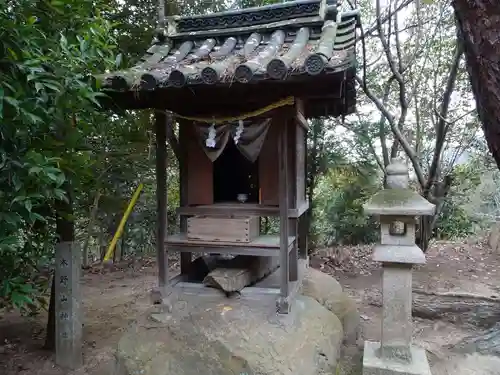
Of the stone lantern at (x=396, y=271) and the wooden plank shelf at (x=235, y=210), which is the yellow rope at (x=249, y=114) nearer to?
the wooden plank shelf at (x=235, y=210)

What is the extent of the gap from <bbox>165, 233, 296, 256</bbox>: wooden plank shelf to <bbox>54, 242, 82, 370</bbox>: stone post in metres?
1.22

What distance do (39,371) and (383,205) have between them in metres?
4.59

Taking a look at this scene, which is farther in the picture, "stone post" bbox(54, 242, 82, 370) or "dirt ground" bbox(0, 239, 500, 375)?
"dirt ground" bbox(0, 239, 500, 375)

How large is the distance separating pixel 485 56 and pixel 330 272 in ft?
26.4

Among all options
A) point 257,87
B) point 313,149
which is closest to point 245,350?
point 257,87

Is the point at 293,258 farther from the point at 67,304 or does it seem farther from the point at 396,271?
the point at 67,304

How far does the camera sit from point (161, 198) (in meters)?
4.72

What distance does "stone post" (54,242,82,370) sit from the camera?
476 centimetres

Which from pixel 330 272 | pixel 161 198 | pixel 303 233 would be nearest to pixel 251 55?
pixel 161 198

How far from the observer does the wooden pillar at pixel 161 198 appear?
4.68m

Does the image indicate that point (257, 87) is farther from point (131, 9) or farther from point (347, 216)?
point (347, 216)

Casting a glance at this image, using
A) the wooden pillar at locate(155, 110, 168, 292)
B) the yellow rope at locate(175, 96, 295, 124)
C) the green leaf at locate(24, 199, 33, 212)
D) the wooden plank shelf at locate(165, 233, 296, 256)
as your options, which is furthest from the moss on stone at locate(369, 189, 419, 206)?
the green leaf at locate(24, 199, 33, 212)

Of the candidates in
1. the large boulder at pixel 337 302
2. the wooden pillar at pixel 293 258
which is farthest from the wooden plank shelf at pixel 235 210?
the large boulder at pixel 337 302

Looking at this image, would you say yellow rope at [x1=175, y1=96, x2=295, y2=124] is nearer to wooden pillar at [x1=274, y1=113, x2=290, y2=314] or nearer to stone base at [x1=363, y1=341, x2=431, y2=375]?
wooden pillar at [x1=274, y1=113, x2=290, y2=314]
